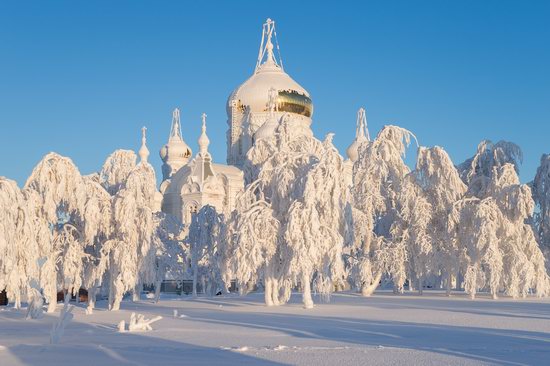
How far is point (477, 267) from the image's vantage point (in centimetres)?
3234

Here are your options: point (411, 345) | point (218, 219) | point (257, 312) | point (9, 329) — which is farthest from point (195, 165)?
point (411, 345)

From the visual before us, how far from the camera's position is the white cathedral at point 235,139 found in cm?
6078

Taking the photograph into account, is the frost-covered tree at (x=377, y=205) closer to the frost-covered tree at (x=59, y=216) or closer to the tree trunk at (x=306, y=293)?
the tree trunk at (x=306, y=293)

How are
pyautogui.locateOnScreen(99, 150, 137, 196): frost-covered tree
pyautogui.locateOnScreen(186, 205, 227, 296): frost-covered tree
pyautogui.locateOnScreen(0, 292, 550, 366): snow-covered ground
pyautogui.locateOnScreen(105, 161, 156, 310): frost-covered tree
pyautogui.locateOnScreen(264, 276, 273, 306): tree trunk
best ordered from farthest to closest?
1. pyautogui.locateOnScreen(186, 205, 227, 296): frost-covered tree
2. pyautogui.locateOnScreen(99, 150, 137, 196): frost-covered tree
3. pyautogui.locateOnScreen(264, 276, 273, 306): tree trunk
4. pyautogui.locateOnScreen(105, 161, 156, 310): frost-covered tree
5. pyautogui.locateOnScreen(0, 292, 550, 366): snow-covered ground

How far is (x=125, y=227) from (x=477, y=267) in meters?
16.3

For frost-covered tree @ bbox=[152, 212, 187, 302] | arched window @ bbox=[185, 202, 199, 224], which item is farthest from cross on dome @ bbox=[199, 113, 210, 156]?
frost-covered tree @ bbox=[152, 212, 187, 302]

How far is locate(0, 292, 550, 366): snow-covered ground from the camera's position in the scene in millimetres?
11602

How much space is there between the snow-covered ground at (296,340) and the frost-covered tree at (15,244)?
119 centimetres

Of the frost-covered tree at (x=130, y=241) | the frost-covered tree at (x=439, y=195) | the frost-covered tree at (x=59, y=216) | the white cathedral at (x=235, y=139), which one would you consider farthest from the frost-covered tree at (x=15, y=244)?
the white cathedral at (x=235, y=139)

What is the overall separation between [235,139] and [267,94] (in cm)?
581

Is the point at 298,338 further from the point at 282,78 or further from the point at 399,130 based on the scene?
the point at 282,78

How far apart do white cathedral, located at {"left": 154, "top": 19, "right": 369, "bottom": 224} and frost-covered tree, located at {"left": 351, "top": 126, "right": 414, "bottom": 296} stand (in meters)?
21.6

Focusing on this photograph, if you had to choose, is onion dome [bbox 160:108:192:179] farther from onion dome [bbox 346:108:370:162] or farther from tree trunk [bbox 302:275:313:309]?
tree trunk [bbox 302:275:313:309]

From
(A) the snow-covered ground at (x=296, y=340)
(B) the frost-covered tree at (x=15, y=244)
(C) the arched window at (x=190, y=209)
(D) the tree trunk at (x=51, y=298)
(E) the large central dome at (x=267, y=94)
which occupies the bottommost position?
(A) the snow-covered ground at (x=296, y=340)
